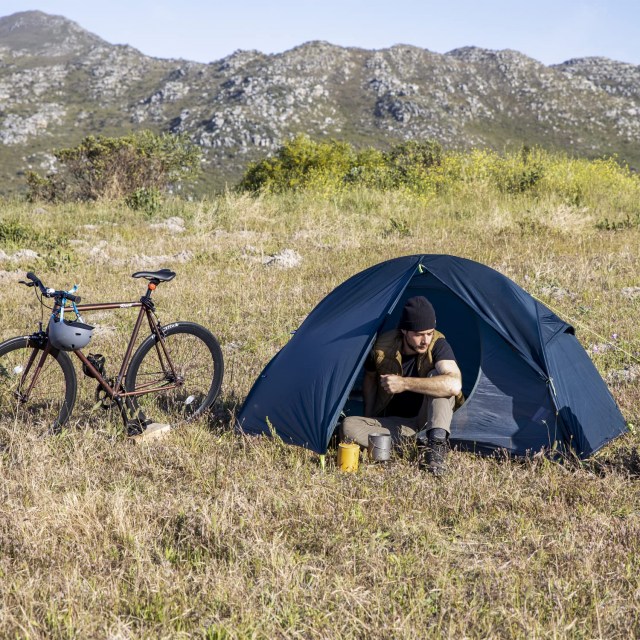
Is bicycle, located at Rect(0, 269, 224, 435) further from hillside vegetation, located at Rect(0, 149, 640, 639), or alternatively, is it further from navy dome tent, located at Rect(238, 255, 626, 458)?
navy dome tent, located at Rect(238, 255, 626, 458)

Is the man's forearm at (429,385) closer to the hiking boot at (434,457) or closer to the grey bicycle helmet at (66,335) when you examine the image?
the hiking boot at (434,457)

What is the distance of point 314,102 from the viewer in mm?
113250

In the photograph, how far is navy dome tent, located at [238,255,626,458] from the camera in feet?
17.2

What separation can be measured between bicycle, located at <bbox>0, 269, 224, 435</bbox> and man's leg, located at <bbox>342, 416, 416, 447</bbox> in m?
1.42

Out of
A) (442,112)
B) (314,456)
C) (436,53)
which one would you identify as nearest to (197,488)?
(314,456)

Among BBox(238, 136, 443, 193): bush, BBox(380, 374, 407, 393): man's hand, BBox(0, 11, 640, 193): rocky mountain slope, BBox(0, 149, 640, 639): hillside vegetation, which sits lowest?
BBox(0, 149, 640, 639): hillside vegetation

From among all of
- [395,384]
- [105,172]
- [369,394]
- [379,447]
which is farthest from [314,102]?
[379,447]

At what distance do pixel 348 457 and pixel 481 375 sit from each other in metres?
1.37

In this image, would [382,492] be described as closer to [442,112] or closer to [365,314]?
[365,314]

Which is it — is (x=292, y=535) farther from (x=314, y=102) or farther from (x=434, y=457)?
(x=314, y=102)

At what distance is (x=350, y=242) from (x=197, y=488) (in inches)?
354

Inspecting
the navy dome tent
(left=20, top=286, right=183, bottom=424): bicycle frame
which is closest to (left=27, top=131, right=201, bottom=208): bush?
(left=20, top=286, right=183, bottom=424): bicycle frame

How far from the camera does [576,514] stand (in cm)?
432

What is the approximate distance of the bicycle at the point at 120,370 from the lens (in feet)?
16.9
